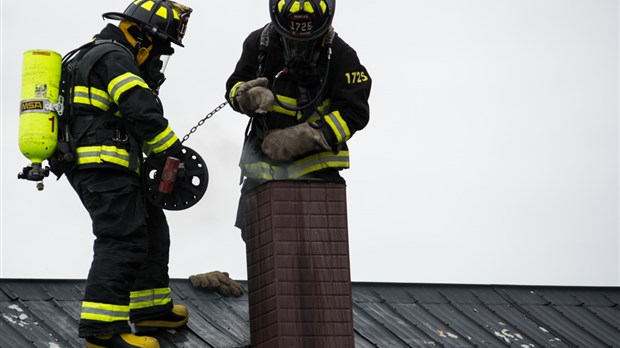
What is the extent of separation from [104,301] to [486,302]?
17.0ft

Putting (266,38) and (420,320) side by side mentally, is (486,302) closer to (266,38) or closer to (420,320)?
(420,320)

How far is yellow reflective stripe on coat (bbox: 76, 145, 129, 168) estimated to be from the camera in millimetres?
11812

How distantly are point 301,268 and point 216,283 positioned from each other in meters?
1.94

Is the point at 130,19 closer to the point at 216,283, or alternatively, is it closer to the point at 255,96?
the point at 255,96

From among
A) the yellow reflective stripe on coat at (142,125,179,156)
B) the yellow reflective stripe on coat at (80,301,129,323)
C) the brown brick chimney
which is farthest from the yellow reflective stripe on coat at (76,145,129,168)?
the brown brick chimney

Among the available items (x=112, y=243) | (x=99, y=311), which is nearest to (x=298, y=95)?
→ (x=112, y=243)

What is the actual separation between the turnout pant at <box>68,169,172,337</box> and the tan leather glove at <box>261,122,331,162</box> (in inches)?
44.1

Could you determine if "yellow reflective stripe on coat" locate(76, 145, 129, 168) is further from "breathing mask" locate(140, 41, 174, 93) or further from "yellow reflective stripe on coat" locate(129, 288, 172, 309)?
"yellow reflective stripe on coat" locate(129, 288, 172, 309)

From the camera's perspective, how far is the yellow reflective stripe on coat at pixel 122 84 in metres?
11.8

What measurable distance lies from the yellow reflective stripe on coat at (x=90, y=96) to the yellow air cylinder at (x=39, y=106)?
156 millimetres

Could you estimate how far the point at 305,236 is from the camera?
12.1m

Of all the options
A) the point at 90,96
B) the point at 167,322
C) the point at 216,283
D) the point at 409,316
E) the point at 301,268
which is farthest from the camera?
the point at 409,316

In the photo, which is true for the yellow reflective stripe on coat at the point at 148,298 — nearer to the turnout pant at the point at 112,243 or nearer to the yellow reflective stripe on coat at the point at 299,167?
the turnout pant at the point at 112,243

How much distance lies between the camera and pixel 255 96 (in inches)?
487
